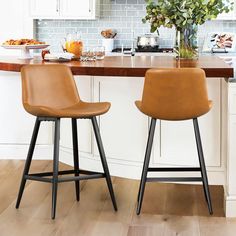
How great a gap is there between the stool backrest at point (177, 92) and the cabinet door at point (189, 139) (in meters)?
0.58

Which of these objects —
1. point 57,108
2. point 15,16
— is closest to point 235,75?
point 57,108

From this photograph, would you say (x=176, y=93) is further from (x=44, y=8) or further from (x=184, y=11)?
(x=44, y=8)

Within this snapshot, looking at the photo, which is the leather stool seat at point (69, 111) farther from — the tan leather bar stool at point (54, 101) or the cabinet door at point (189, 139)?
the cabinet door at point (189, 139)

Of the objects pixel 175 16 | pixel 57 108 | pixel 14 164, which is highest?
pixel 175 16

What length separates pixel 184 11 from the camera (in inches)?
183

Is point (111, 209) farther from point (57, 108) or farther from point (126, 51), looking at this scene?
point (126, 51)

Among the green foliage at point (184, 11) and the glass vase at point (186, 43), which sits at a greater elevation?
the green foliage at point (184, 11)

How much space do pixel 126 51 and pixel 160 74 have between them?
312 cm

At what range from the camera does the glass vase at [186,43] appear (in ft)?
15.9

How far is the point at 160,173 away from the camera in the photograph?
15.0 feet

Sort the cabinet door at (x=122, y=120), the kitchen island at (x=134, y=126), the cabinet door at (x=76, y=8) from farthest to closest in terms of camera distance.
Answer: the cabinet door at (x=76, y=8) < the cabinet door at (x=122, y=120) < the kitchen island at (x=134, y=126)

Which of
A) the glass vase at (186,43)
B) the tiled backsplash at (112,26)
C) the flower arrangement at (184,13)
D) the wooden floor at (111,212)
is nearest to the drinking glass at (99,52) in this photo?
the flower arrangement at (184,13)

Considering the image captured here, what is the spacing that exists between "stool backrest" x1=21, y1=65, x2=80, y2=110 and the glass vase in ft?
3.68

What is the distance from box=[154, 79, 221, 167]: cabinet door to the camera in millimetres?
4375
